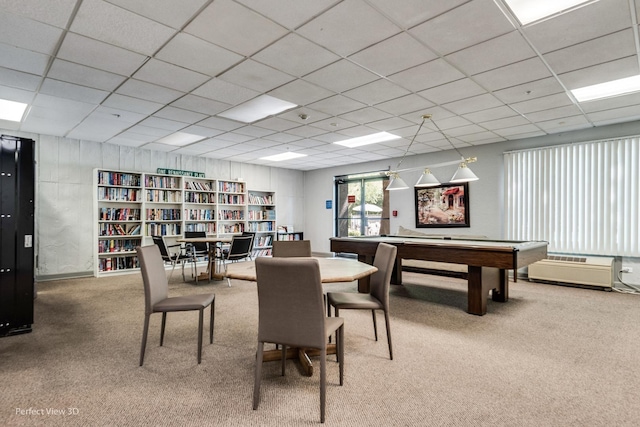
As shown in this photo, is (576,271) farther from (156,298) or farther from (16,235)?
(16,235)

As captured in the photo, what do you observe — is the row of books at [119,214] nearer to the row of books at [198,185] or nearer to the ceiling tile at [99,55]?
the row of books at [198,185]

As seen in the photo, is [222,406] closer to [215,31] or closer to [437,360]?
[437,360]


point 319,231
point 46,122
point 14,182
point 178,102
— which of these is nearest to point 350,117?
point 178,102

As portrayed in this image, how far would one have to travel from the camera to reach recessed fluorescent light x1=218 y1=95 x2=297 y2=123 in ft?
14.4

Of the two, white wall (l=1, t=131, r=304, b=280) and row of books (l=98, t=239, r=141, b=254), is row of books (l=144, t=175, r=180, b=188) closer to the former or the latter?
white wall (l=1, t=131, r=304, b=280)

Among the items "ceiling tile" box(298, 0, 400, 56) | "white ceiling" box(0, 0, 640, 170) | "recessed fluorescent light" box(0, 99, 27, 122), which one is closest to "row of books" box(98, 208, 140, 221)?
"white ceiling" box(0, 0, 640, 170)

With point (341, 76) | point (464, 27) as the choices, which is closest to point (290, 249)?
point (341, 76)

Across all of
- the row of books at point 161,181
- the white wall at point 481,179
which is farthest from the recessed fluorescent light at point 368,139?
the row of books at point 161,181

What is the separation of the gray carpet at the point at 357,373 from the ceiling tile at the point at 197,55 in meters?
2.73

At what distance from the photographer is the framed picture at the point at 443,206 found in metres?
7.24

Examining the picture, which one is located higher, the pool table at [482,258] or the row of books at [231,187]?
the row of books at [231,187]

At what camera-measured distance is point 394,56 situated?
10.4ft

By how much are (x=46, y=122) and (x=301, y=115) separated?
4147 mm

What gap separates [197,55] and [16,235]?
104 inches
